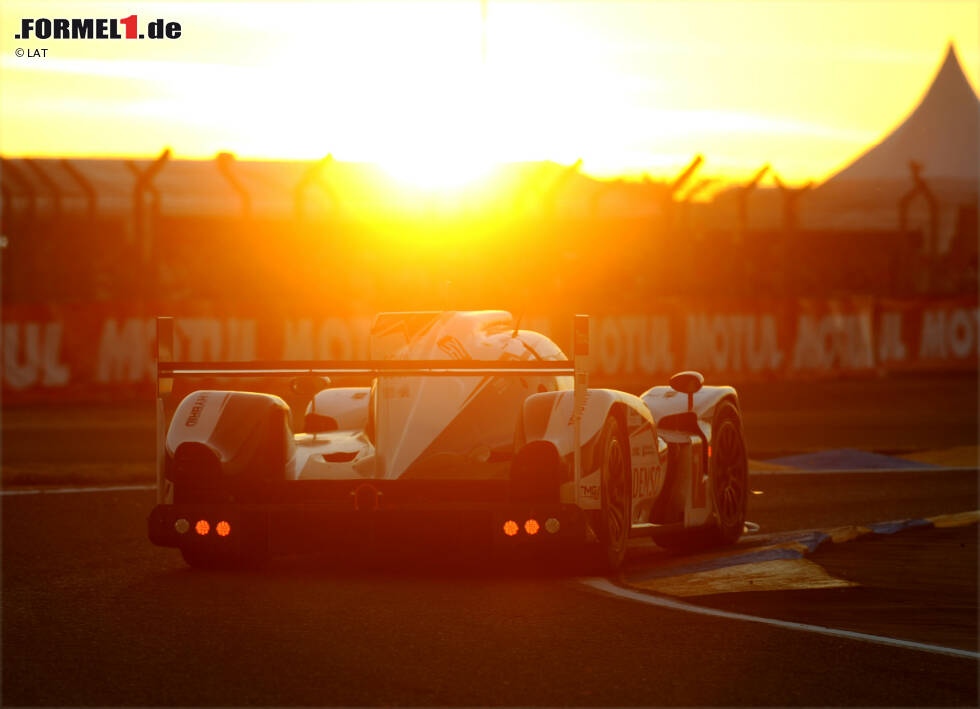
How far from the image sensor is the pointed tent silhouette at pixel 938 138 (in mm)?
44438

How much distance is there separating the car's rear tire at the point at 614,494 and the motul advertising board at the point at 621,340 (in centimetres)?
1064

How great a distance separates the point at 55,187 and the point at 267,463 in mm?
18125

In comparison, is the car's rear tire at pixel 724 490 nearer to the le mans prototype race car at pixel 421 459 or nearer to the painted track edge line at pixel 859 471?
the le mans prototype race car at pixel 421 459

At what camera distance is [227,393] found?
891 cm

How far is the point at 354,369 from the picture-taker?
8.72 m

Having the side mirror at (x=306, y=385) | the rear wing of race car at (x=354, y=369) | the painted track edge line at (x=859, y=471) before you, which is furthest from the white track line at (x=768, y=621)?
the painted track edge line at (x=859, y=471)

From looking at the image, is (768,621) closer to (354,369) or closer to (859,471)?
(354,369)

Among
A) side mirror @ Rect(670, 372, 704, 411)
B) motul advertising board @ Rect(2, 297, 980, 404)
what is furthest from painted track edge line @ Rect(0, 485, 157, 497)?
motul advertising board @ Rect(2, 297, 980, 404)

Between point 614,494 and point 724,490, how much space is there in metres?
1.60

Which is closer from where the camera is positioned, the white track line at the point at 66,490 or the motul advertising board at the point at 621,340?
the white track line at the point at 66,490

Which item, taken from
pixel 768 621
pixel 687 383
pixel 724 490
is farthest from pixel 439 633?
pixel 724 490

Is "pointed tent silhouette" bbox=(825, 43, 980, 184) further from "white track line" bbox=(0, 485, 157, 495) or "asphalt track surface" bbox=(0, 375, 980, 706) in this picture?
"asphalt track surface" bbox=(0, 375, 980, 706)

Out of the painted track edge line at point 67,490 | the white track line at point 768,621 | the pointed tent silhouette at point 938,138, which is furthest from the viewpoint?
the pointed tent silhouette at point 938,138

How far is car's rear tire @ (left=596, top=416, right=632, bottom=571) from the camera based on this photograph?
28.3 ft
